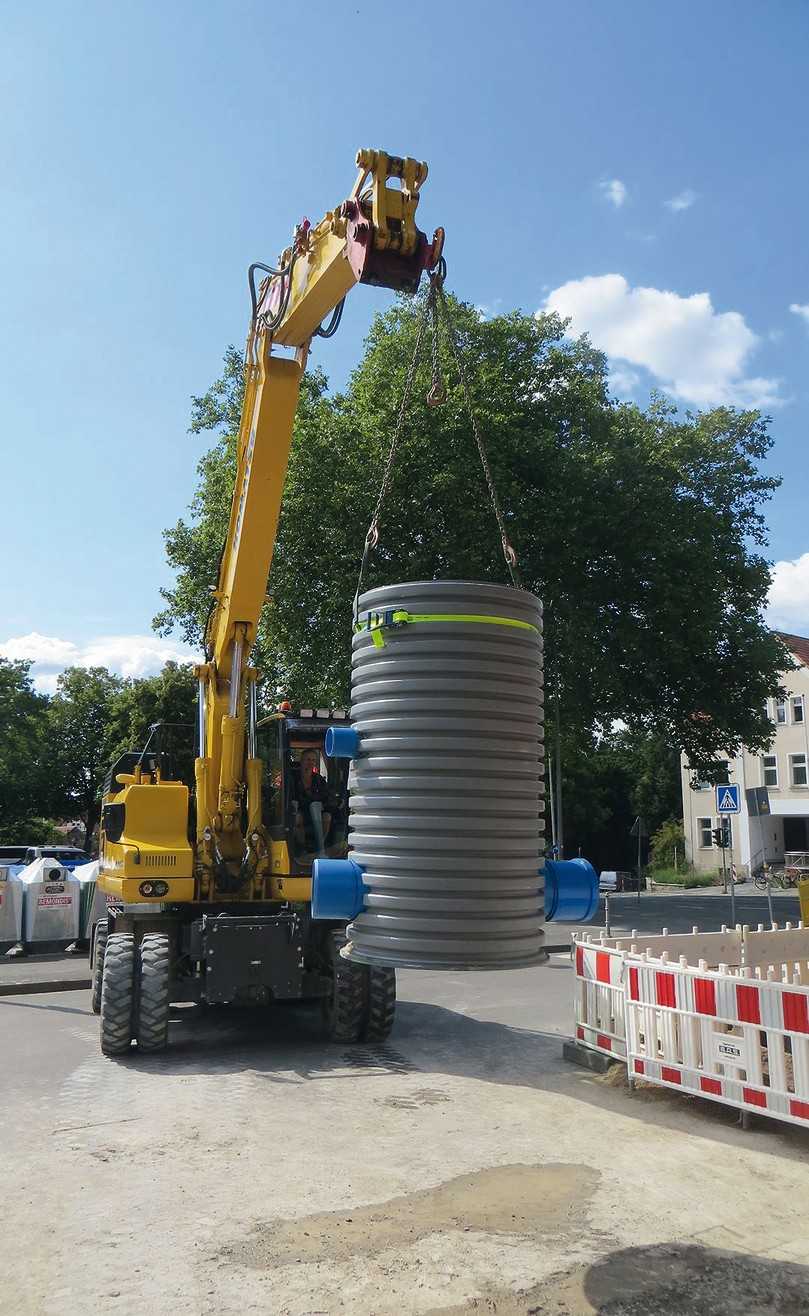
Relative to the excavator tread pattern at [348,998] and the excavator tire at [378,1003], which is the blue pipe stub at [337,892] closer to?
the excavator tread pattern at [348,998]

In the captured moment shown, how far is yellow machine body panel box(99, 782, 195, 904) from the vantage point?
927 cm

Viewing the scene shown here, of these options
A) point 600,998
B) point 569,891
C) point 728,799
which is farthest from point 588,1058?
point 728,799

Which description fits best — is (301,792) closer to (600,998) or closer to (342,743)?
(600,998)

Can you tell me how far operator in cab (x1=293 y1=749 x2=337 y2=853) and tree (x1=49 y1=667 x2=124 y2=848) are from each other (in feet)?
121

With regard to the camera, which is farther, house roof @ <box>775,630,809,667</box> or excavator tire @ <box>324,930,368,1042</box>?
house roof @ <box>775,630,809,667</box>

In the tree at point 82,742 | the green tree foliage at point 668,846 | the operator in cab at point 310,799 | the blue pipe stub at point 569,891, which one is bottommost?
the green tree foliage at point 668,846

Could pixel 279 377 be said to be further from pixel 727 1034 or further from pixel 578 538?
pixel 578 538

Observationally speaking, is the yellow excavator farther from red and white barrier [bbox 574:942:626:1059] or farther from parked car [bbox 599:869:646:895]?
parked car [bbox 599:869:646:895]

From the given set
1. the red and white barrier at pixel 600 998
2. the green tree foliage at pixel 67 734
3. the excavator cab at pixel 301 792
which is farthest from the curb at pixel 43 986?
the green tree foliage at pixel 67 734

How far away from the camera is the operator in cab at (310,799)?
9.80 metres

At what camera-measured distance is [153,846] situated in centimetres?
946

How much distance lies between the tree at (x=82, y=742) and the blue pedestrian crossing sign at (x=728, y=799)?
33.8m

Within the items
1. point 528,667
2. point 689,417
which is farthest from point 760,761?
point 528,667

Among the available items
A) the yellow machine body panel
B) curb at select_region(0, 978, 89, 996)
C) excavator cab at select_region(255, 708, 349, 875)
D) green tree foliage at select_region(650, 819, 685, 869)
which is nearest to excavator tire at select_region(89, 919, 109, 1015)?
the yellow machine body panel
